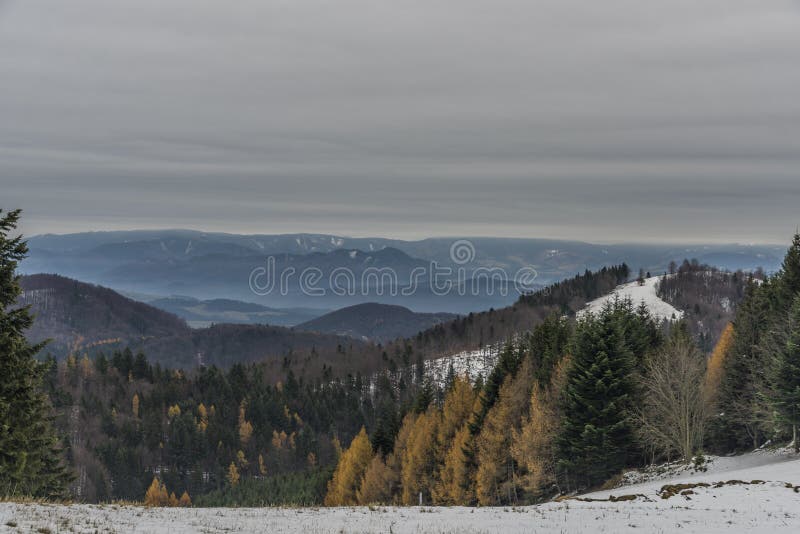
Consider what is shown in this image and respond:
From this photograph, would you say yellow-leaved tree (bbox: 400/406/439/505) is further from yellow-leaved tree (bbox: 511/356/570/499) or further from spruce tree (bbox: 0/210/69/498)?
spruce tree (bbox: 0/210/69/498)

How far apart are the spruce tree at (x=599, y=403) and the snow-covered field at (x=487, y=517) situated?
562 inches

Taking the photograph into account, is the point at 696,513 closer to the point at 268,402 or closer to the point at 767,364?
the point at 767,364

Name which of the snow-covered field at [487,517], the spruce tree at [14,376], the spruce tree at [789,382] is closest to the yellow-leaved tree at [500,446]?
the spruce tree at [789,382]

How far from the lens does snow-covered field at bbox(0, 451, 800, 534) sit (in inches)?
768

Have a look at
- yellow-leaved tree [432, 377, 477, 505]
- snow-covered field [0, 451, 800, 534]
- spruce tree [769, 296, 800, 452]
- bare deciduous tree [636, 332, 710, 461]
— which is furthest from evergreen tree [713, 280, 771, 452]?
Answer: yellow-leaved tree [432, 377, 477, 505]

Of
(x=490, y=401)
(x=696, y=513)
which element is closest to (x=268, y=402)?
(x=490, y=401)

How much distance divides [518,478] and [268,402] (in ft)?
503

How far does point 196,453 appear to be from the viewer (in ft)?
561

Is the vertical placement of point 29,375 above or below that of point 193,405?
above

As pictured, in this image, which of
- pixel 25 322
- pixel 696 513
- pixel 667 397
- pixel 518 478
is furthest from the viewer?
pixel 518 478

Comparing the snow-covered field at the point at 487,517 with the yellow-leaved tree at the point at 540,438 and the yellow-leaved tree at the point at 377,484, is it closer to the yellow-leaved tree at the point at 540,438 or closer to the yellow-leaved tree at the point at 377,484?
the yellow-leaved tree at the point at 540,438

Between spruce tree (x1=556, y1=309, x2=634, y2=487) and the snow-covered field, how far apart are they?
14.3 m

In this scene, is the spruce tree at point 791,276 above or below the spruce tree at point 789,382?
above

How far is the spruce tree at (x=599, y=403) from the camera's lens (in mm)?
45281
